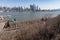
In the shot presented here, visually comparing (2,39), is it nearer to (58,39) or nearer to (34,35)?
(34,35)

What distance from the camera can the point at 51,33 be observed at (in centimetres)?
774

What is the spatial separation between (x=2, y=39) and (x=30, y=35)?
268 centimetres

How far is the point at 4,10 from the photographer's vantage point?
507 ft

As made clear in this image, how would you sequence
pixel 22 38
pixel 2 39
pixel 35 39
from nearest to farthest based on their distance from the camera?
pixel 35 39, pixel 22 38, pixel 2 39

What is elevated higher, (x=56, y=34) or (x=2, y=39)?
(x=56, y=34)

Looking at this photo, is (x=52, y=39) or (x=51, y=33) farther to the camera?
(x=51, y=33)

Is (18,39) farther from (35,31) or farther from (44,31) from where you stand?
(44,31)

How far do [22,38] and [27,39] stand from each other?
46cm

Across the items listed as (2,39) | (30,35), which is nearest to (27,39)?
(30,35)

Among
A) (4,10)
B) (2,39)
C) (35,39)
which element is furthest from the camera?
(4,10)

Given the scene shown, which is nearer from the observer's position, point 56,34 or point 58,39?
point 58,39

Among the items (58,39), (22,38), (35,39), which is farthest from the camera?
(22,38)

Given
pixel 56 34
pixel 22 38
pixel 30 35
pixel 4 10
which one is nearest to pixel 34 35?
pixel 30 35

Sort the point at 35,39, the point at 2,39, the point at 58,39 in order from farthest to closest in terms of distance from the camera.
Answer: the point at 2,39, the point at 35,39, the point at 58,39
